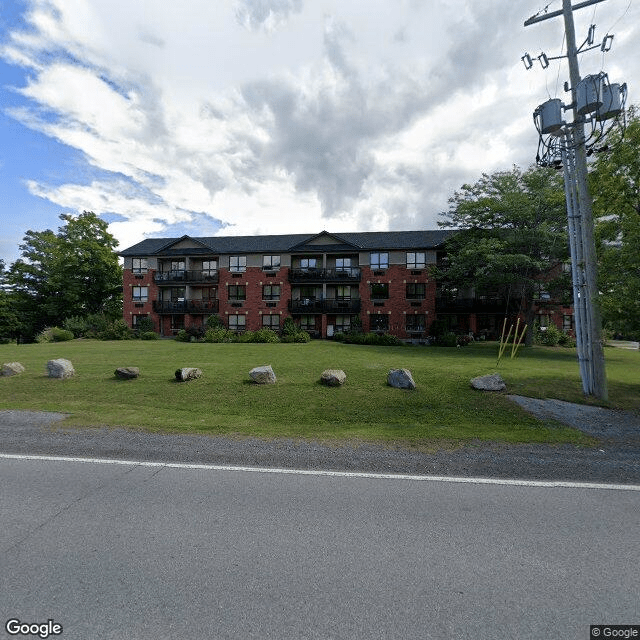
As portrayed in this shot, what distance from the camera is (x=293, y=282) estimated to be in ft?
118

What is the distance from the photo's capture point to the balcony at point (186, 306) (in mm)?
36719

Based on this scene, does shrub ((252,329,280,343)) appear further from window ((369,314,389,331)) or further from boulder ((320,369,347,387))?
boulder ((320,369,347,387))

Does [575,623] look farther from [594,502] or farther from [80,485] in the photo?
[80,485]

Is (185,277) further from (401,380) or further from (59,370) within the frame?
(401,380)

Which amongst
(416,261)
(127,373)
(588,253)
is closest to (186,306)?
(416,261)

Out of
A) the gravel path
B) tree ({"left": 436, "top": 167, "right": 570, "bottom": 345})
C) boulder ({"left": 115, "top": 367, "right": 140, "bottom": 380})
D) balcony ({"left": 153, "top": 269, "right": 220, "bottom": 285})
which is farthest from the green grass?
balcony ({"left": 153, "top": 269, "right": 220, "bottom": 285})

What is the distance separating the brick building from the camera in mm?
34531

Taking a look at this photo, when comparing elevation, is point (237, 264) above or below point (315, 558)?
above

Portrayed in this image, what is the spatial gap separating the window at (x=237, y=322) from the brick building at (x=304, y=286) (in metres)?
0.10

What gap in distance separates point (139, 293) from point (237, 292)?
10869 millimetres

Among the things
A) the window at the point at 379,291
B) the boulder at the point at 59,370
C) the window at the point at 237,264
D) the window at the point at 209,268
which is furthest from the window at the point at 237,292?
the boulder at the point at 59,370

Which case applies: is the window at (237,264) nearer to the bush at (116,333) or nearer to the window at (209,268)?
the window at (209,268)

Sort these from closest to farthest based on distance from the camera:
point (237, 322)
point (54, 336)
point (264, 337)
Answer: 1. point (264, 337)
2. point (54, 336)
3. point (237, 322)

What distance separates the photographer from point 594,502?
13.3ft
